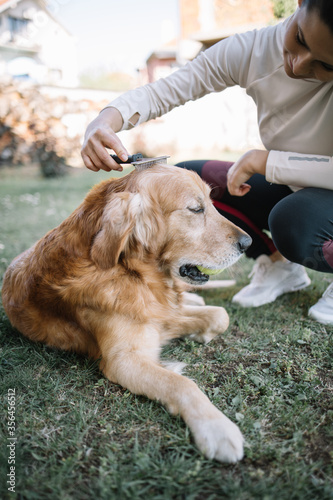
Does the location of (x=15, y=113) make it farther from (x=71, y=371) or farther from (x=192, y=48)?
(x=71, y=371)

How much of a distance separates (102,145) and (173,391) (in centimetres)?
122

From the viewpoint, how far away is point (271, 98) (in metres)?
2.24

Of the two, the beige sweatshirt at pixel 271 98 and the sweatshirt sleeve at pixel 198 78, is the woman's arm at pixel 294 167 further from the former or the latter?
the sweatshirt sleeve at pixel 198 78

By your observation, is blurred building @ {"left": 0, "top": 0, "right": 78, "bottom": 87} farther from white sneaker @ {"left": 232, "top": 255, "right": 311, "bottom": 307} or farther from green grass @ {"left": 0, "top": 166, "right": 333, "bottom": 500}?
green grass @ {"left": 0, "top": 166, "right": 333, "bottom": 500}

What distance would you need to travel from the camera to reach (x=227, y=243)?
2035mm

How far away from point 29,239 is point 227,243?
304 cm

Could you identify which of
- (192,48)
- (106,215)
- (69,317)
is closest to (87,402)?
(69,317)

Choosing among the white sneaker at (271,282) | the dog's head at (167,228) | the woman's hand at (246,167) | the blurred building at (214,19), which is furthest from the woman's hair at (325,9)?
the blurred building at (214,19)

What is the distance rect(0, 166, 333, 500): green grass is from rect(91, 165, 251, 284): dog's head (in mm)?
502

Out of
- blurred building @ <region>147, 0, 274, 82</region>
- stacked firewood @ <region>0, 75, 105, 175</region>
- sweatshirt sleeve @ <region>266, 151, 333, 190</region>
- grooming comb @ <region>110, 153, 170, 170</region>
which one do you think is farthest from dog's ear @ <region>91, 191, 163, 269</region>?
stacked firewood @ <region>0, 75, 105, 175</region>

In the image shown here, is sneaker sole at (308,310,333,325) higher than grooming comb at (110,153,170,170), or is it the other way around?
grooming comb at (110,153,170,170)

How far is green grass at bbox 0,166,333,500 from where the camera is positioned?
1.25 m

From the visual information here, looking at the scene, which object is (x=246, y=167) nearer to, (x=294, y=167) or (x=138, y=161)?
(x=294, y=167)

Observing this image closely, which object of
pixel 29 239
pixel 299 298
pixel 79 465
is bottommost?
pixel 29 239
